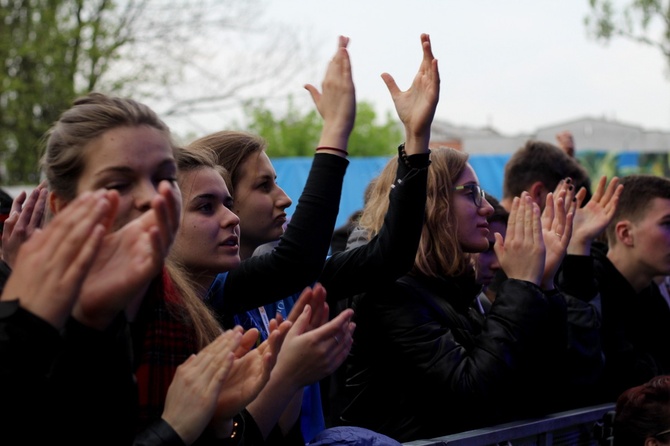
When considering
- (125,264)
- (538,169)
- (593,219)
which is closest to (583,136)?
(538,169)

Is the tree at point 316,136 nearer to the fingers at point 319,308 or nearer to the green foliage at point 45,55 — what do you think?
the green foliage at point 45,55

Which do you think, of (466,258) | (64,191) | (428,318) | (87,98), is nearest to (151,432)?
(64,191)

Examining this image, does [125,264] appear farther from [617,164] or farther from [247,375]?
[617,164]

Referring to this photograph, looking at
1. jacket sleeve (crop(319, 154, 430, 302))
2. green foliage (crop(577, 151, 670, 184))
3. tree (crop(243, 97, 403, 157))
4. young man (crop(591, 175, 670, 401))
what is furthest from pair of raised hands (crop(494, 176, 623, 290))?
tree (crop(243, 97, 403, 157))

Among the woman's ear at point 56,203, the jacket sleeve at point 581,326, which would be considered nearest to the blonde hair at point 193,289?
the woman's ear at point 56,203

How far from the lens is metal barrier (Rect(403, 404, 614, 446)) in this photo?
3.03m

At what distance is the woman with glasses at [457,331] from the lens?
316cm

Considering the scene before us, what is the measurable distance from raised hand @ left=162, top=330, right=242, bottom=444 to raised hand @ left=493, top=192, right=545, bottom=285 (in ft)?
5.12

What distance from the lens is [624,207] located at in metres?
4.89

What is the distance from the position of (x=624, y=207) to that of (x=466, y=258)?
169 centimetres

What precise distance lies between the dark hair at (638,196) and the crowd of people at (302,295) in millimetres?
12

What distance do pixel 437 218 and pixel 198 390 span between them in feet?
5.86

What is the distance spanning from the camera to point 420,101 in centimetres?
307

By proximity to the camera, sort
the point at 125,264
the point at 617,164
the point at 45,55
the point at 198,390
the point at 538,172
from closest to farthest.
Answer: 1. the point at 125,264
2. the point at 198,390
3. the point at 538,172
4. the point at 617,164
5. the point at 45,55
